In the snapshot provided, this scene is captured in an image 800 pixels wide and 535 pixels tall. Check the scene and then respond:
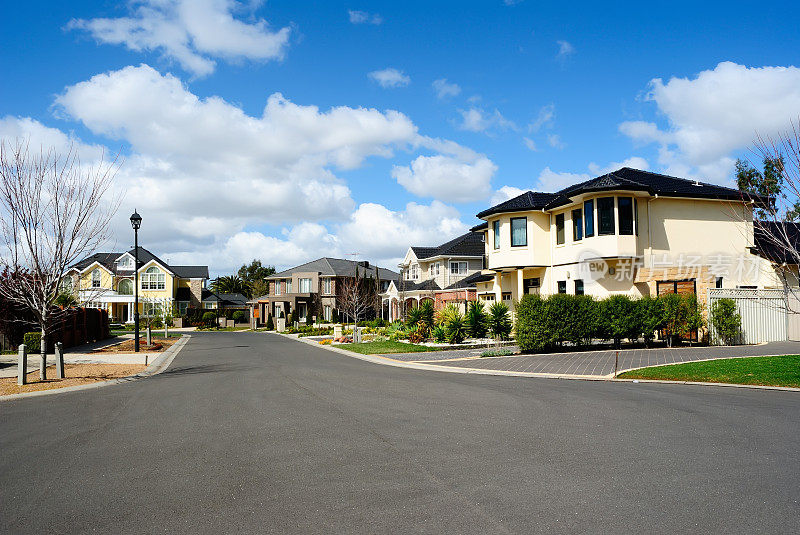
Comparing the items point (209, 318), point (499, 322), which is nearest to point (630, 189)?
point (499, 322)

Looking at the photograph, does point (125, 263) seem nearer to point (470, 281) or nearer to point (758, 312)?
point (470, 281)

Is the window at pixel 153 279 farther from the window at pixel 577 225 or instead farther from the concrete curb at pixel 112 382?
the window at pixel 577 225

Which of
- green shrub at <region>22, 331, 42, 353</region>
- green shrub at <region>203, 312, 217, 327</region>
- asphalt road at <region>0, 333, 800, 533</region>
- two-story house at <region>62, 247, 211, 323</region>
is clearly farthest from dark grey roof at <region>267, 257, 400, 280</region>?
asphalt road at <region>0, 333, 800, 533</region>

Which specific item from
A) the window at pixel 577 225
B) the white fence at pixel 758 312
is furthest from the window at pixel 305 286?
the white fence at pixel 758 312

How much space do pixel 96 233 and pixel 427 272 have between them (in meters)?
40.4

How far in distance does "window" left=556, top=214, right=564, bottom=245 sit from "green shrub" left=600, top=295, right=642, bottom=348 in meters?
8.87

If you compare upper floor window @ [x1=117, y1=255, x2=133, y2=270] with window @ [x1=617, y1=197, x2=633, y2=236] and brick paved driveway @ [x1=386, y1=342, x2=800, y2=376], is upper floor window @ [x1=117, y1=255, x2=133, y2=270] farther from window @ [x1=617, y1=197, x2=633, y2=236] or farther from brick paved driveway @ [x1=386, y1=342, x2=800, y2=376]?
window @ [x1=617, y1=197, x2=633, y2=236]

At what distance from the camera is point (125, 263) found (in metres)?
73.3

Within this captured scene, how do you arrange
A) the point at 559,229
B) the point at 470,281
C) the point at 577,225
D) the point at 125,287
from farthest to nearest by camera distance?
the point at 125,287 → the point at 470,281 → the point at 559,229 → the point at 577,225

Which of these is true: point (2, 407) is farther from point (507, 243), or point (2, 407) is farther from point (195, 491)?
point (507, 243)

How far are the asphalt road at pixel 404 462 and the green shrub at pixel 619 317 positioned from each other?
945cm

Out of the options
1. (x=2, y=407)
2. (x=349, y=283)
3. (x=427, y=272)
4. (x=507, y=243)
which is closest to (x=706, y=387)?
(x=2, y=407)

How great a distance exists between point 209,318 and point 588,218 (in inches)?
2058

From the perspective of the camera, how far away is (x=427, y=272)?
181 feet
